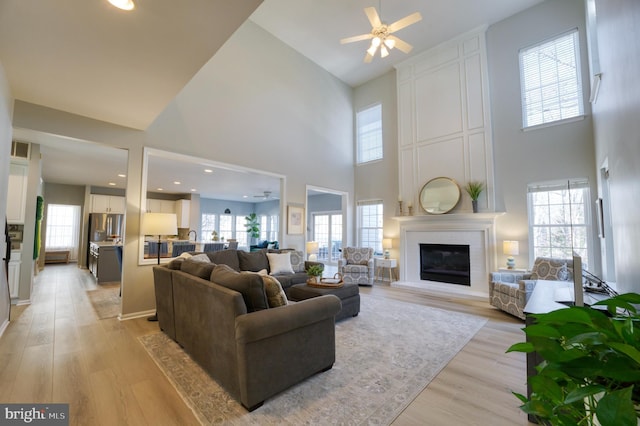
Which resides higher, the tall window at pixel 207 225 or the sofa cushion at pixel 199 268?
the tall window at pixel 207 225

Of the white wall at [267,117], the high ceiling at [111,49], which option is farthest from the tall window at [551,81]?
the white wall at [267,117]

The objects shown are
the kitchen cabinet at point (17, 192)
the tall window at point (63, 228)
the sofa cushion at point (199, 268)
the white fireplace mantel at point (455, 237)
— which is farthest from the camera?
the tall window at point (63, 228)

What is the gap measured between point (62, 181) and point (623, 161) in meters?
12.0

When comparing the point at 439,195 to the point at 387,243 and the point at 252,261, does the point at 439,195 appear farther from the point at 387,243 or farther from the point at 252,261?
the point at 252,261

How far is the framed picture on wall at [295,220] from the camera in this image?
6.09 meters

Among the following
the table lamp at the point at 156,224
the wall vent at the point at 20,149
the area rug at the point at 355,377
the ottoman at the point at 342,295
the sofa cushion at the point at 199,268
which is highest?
the wall vent at the point at 20,149

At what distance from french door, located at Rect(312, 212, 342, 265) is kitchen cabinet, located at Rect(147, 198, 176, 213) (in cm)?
557

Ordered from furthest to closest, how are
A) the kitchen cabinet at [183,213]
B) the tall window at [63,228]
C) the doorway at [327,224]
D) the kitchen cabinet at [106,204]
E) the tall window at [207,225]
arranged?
the tall window at [207,225], the kitchen cabinet at [183,213], the doorway at [327,224], the tall window at [63,228], the kitchen cabinet at [106,204]

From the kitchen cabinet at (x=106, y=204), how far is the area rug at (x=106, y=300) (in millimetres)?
4149

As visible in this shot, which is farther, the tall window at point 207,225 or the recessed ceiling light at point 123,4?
the tall window at point 207,225

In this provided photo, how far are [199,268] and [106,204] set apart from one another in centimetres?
872

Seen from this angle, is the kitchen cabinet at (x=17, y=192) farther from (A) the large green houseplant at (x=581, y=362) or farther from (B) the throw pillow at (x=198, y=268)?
(A) the large green houseplant at (x=581, y=362)

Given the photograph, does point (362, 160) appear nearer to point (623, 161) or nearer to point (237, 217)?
point (623, 161)

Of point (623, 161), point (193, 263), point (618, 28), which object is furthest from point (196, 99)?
point (623, 161)
